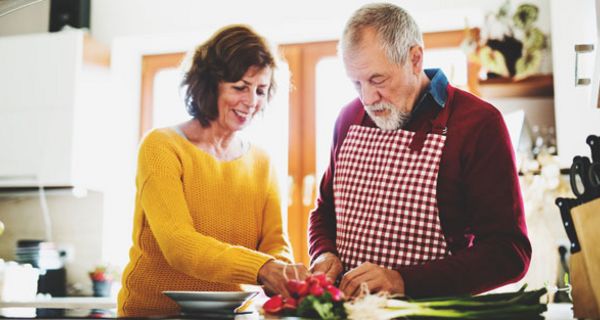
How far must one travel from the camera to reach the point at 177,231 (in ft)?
4.85

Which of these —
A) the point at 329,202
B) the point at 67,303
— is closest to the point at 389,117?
the point at 329,202

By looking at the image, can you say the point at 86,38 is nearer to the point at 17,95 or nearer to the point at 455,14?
the point at 17,95

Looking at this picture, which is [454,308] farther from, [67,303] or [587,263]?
[67,303]

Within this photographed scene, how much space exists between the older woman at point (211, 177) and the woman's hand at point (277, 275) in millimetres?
216

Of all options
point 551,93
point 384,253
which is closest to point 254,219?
point 384,253

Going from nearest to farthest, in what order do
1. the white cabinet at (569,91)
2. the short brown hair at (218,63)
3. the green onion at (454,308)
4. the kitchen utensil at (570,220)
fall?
the green onion at (454,308) < the kitchen utensil at (570,220) < the short brown hair at (218,63) < the white cabinet at (569,91)

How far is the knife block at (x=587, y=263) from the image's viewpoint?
1.21 meters

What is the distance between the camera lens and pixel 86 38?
3.34m

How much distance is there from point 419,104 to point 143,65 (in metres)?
2.48

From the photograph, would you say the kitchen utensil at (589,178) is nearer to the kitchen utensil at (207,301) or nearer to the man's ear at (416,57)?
the man's ear at (416,57)

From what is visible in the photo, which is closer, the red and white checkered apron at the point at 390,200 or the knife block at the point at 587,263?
the knife block at the point at 587,263

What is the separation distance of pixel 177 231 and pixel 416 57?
70 centimetres

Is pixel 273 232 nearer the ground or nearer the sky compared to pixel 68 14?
nearer the ground

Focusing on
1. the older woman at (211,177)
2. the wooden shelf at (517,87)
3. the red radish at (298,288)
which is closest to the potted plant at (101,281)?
the older woman at (211,177)
